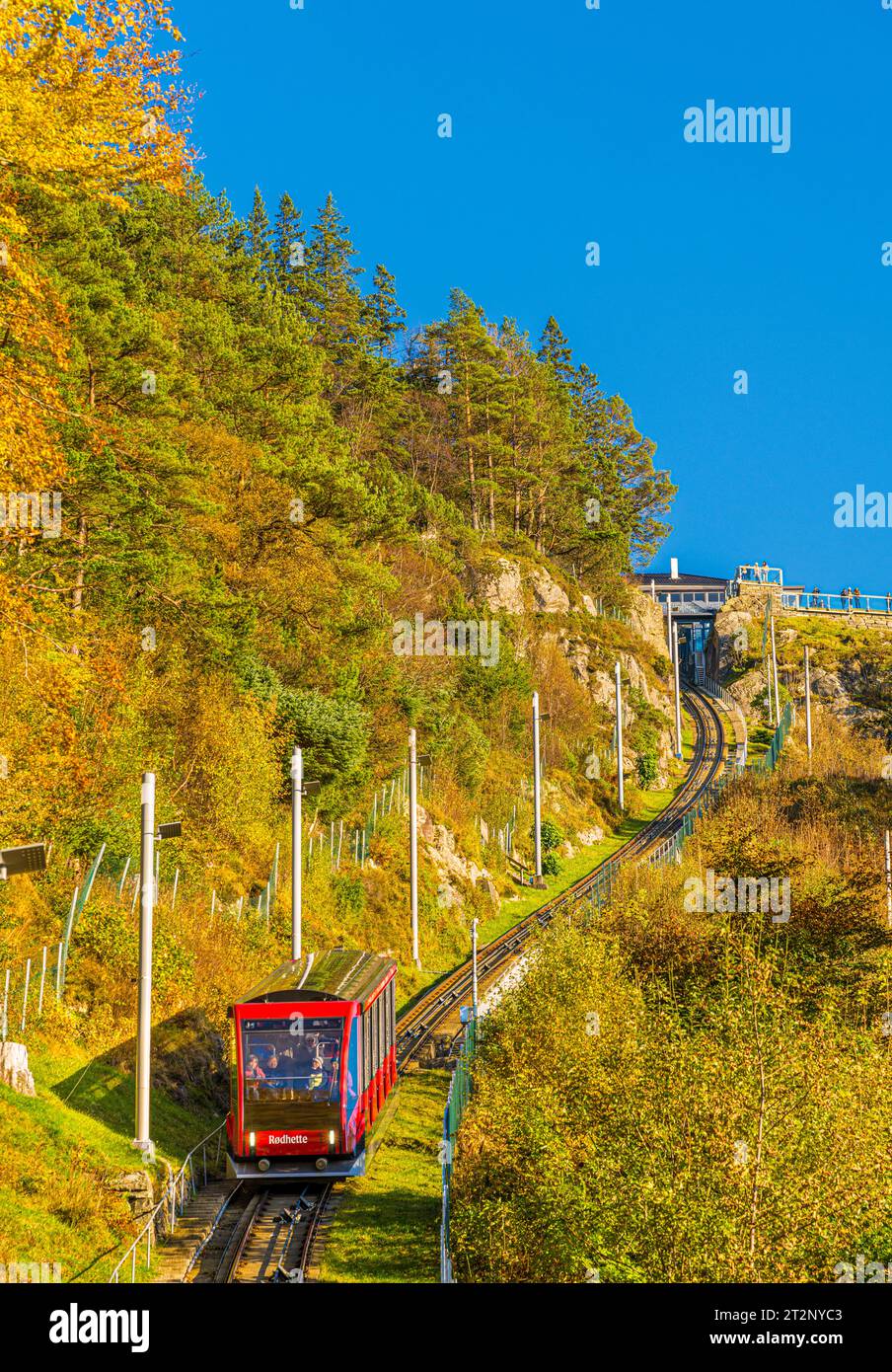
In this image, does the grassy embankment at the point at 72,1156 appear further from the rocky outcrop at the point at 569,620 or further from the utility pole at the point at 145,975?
the rocky outcrop at the point at 569,620

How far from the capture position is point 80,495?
125 feet

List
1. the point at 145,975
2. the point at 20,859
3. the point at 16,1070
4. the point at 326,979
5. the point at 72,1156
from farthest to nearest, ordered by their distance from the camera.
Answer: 1. the point at 326,979
2. the point at 16,1070
3. the point at 145,975
4. the point at 72,1156
5. the point at 20,859

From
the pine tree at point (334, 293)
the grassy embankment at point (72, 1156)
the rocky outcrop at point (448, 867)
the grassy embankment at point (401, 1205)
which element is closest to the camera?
the grassy embankment at point (72, 1156)

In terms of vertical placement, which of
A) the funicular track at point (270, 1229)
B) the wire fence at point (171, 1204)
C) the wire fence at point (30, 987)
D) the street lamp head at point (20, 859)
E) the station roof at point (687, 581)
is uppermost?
the station roof at point (687, 581)

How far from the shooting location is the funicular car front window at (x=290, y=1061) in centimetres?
2411

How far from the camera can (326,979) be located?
26.0m

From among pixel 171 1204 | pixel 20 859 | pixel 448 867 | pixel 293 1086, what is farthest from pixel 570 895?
pixel 20 859

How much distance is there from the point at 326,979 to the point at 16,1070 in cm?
606

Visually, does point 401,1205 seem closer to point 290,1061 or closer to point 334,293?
point 290,1061

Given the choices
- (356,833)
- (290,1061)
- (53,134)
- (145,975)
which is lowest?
(290,1061)

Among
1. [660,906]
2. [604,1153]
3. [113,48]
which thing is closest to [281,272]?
[660,906]

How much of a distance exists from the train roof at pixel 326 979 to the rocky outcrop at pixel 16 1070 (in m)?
4.22

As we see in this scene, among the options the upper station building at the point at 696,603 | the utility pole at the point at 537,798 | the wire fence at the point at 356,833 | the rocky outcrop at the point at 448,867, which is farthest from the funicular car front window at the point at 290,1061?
the upper station building at the point at 696,603

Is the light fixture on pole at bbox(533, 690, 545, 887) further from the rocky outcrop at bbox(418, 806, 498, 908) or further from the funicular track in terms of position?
the funicular track
